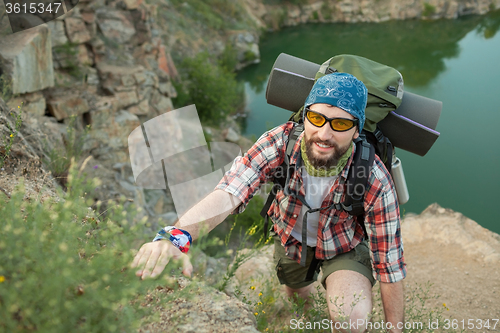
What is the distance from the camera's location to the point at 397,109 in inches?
103

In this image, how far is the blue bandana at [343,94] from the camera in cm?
218

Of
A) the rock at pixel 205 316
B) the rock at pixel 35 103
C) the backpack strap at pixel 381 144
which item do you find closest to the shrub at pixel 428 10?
the rock at pixel 35 103

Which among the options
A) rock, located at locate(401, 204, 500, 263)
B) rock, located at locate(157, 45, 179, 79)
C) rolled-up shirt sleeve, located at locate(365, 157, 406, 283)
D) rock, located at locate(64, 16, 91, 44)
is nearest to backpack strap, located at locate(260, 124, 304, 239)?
rolled-up shirt sleeve, located at locate(365, 157, 406, 283)

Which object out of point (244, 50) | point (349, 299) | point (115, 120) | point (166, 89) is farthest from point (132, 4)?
point (244, 50)

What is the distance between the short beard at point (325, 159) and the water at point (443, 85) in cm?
895

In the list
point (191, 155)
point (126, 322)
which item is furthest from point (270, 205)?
point (191, 155)

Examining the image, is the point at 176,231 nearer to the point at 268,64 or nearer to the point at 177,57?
the point at 177,57

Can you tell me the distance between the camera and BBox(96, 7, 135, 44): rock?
8555 mm

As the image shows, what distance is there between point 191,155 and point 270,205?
7.11 metres

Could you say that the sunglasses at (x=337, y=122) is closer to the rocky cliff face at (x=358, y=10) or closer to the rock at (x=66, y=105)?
the rock at (x=66, y=105)

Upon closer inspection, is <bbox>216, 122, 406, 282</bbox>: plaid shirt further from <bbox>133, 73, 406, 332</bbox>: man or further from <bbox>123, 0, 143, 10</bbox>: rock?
<bbox>123, 0, 143, 10</bbox>: rock

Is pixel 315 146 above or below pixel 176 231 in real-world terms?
above

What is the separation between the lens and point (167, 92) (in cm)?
1031

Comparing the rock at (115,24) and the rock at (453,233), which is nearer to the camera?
the rock at (453,233)
